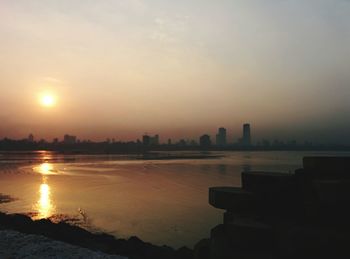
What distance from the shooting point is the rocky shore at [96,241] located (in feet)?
35.7

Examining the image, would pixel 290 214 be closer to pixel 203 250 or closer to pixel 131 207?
pixel 203 250

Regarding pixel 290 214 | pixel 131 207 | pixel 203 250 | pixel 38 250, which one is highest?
pixel 290 214

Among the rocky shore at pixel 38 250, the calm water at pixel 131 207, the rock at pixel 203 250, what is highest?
the rocky shore at pixel 38 250

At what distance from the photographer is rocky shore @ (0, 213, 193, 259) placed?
1089cm

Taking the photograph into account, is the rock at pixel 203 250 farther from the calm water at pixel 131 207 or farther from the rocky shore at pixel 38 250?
the calm water at pixel 131 207

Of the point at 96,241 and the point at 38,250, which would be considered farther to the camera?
the point at 96,241

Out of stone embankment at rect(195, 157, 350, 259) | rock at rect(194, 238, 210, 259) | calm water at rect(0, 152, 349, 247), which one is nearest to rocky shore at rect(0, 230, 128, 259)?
rock at rect(194, 238, 210, 259)

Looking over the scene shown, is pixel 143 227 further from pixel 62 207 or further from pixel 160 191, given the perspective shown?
pixel 160 191

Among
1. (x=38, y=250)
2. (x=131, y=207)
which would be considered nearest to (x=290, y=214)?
(x=38, y=250)

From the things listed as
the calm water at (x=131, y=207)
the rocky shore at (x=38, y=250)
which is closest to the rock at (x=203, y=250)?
the rocky shore at (x=38, y=250)

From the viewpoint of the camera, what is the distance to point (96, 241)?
1208 cm

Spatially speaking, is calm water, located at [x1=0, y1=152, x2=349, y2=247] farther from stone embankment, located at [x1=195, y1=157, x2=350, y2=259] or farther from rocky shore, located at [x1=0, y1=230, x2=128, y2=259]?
rocky shore, located at [x1=0, y1=230, x2=128, y2=259]

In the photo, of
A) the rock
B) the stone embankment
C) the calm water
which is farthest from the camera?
the calm water

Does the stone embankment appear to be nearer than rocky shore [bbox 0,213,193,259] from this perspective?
Yes
